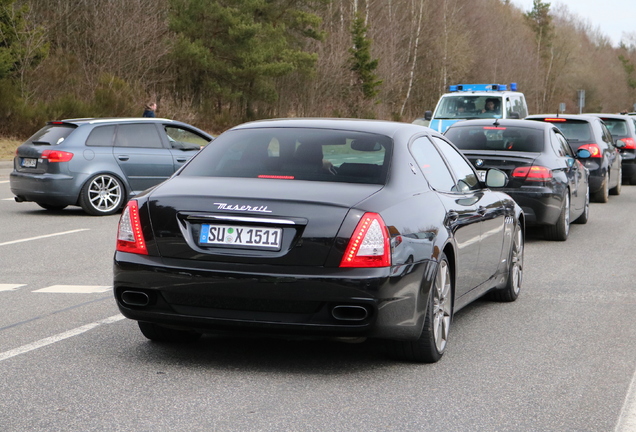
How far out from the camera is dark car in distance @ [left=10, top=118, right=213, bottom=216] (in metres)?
15.2

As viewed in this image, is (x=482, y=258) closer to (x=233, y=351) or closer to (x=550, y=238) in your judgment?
(x=233, y=351)

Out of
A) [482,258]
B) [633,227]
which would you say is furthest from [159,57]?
[482,258]

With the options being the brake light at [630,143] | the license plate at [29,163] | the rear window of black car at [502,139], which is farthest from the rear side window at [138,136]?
the brake light at [630,143]

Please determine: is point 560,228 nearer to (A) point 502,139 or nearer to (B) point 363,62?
(A) point 502,139

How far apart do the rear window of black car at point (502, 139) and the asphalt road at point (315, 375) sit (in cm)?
418

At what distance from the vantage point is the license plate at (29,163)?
1532cm

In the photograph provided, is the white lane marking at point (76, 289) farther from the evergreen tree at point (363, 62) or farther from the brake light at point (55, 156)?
the evergreen tree at point (363, 62)

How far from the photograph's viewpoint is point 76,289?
847cm

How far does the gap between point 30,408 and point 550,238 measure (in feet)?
30.0

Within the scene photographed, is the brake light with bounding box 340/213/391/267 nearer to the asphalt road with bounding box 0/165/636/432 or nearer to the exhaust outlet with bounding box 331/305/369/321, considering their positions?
the exhaust outlet with bounding box 331/305/369/321

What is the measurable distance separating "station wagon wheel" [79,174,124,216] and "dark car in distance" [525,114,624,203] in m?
7.40

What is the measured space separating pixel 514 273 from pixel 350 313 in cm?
326

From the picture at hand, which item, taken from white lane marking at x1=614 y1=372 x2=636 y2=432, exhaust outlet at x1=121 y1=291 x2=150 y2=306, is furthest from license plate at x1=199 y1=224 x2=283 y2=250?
white lane marking at x1=614 y1=372 x2=636 y2=432

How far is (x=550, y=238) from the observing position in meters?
12.9
